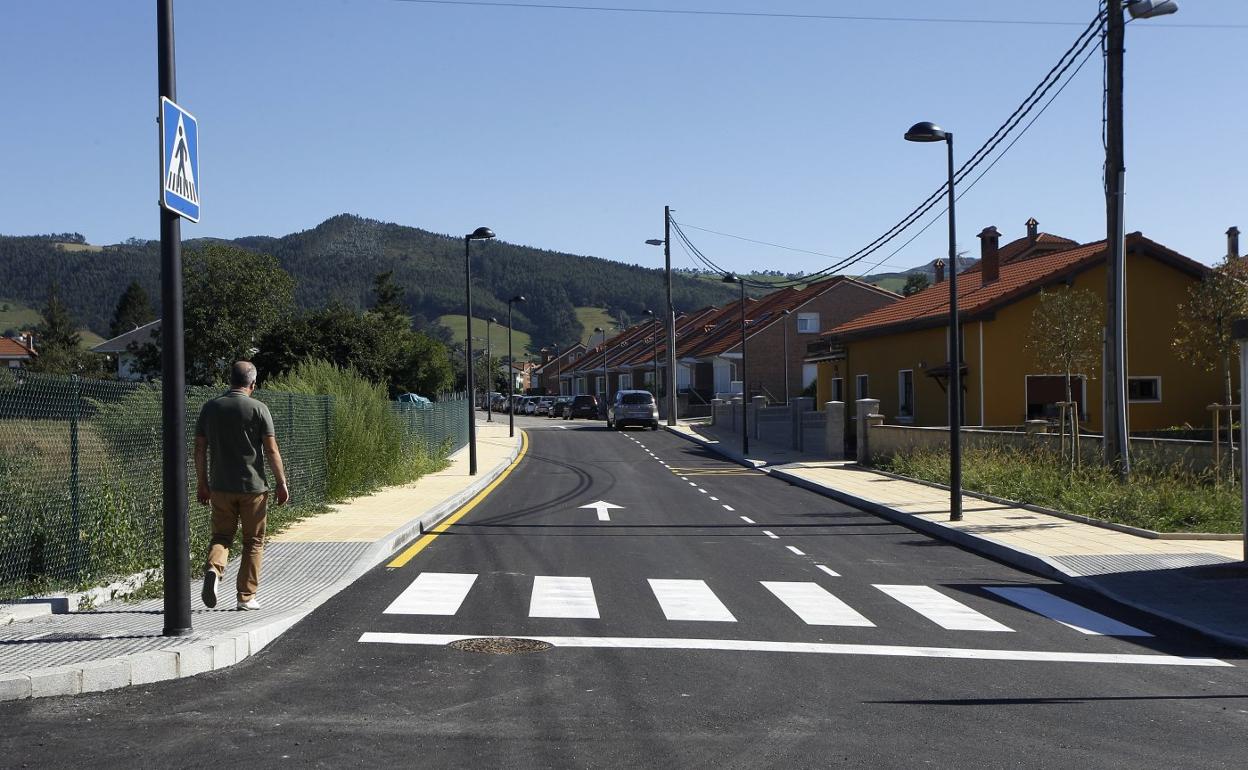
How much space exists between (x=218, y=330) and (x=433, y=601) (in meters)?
50.0

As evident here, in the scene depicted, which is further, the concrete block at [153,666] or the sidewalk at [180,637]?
the concrete block at [153,666]

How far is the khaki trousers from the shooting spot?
8.73m

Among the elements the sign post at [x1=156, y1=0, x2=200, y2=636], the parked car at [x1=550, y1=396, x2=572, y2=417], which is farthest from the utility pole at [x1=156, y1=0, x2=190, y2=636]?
the parked car at [x1=550, y1=396, x2=572, y2=417]

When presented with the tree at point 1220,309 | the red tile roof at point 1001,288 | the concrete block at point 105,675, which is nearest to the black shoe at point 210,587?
the concrete block at point 105,675

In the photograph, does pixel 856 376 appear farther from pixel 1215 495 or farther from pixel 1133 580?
pixel 1133 580

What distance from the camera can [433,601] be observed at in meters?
10.1

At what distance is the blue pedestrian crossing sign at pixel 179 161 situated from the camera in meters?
7.72

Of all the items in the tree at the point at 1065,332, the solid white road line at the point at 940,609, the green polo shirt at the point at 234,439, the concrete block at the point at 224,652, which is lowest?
the solid white road line at the point at 940,609

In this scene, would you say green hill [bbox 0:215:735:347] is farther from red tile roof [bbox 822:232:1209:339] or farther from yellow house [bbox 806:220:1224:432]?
yellow house [bbox 806:220:1224:432]

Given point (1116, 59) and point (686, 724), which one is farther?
point (1116, 59)

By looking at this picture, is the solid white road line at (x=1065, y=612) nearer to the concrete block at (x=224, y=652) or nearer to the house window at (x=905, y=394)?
the concrete block at (x=224, y=652)

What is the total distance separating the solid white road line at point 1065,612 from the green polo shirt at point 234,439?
6.73 metres

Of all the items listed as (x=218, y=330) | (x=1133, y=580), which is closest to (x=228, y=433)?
(x=1133, y=580)

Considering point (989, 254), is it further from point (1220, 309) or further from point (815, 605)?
point (815, 605)
